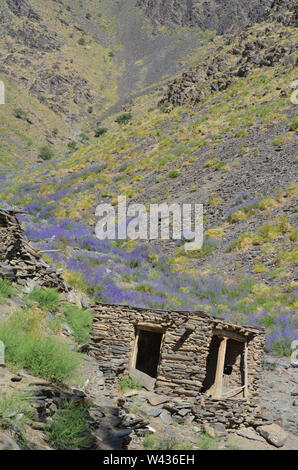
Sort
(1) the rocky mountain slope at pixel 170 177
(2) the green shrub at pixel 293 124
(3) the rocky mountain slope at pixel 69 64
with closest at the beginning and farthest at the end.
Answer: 1. (1) the rocky mountain slope at pixel 170 177
2. (2) the green shrub at pixel 293 124
3. (3) the rocky mountain slope at pixel 69 64

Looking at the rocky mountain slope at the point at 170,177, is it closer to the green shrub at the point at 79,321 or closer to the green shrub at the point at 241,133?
the green shrub at the point at 241,133

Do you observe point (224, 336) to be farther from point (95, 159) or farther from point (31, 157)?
point (31, 157)

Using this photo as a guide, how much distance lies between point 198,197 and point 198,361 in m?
17.4

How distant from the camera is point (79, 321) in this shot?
11.2 metres

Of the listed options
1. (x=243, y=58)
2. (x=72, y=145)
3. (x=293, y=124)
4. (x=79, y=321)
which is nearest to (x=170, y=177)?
(x=293, y=124)

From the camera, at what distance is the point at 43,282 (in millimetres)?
11938

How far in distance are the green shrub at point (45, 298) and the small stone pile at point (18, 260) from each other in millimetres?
596

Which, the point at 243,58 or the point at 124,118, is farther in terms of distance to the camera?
the point at 124,118

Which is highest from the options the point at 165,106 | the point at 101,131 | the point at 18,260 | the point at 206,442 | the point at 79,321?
the point at 101,131

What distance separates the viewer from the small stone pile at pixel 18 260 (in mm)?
11250

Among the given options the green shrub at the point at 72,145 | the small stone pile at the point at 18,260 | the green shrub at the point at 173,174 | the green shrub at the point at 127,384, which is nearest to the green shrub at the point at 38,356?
the green shrub at the point at 127,384

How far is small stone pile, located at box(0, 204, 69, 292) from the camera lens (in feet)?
36.9

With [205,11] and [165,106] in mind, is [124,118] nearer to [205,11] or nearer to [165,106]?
[165,106]

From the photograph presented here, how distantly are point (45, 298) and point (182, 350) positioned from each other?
4356mm
